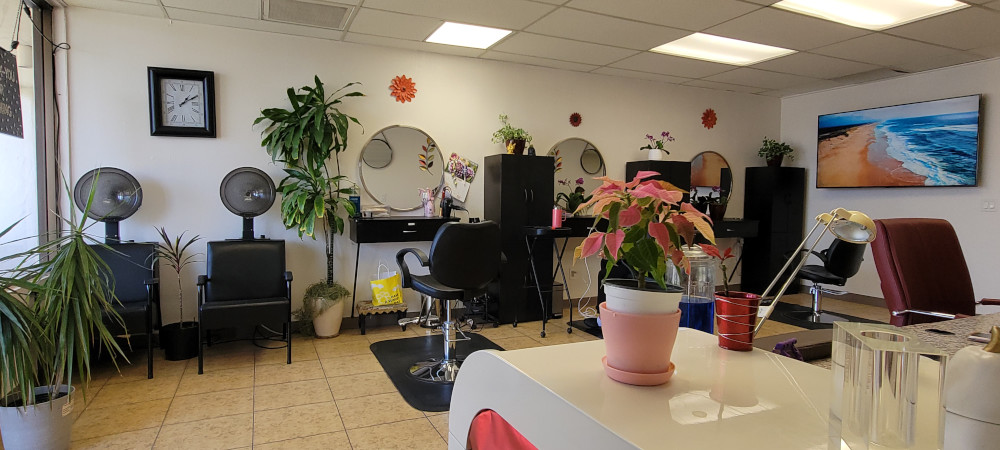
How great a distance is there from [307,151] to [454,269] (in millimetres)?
1947

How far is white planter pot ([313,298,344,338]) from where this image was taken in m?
4.57

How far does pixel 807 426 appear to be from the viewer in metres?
0.88

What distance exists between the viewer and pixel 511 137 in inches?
213

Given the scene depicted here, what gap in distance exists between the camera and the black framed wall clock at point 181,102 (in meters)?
4.30

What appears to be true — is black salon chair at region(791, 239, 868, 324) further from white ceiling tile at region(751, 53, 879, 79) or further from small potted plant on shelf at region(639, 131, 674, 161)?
small potted plant on shelf at region(639, 131, 674, 161)

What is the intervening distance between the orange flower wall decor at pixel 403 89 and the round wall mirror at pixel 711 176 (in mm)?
3614

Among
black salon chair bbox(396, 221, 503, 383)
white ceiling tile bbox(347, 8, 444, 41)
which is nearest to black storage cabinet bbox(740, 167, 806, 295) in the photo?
black salon chair bbox(396, 221, 503, 383)

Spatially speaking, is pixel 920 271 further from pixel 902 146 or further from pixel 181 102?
pixel 181 102

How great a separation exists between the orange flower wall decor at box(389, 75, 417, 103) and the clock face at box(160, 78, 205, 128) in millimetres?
1599

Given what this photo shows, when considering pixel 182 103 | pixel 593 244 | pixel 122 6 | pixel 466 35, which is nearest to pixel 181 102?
pixel 182 103

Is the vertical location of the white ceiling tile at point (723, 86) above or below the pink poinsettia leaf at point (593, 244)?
above

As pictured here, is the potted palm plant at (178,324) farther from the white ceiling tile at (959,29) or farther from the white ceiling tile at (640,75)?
the white ceiling tile at (959,29)

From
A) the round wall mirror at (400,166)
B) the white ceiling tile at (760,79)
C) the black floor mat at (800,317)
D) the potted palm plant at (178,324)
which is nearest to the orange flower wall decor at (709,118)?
the white ceiling tile at (760,79)

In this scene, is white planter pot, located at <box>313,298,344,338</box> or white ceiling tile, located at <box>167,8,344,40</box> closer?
white ceiling tile, located at <box>167,8,344,40</box>
